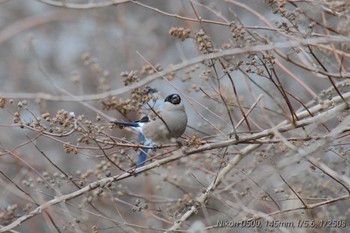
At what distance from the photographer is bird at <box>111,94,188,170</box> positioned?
4.48m

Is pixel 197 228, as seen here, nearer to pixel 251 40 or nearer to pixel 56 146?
pixel 251 40

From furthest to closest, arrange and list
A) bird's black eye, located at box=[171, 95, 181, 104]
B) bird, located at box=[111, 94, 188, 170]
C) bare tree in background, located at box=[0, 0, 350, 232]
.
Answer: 1. bird's black eye, located at box=[171, 95, 181, 104]
2. bird, located at box=[111, 94, 188, 170]
3. bare tree in background, located at box=[0, 0, 350, 232]

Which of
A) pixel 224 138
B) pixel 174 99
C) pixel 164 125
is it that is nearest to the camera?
pixel 224 138

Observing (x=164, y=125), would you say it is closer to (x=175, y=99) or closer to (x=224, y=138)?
(x=175, y=99)

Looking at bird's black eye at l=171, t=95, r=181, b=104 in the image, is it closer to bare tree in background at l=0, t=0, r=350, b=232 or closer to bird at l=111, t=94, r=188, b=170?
bird at l=111, t=94, r=188, b=170

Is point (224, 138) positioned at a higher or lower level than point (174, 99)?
lower

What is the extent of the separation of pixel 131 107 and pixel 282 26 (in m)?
0.88

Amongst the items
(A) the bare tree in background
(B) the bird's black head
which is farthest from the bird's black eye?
(A) the bare tree in background

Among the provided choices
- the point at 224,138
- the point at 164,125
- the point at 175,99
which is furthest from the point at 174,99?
the point at 224,138

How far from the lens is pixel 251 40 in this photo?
3.39 metres

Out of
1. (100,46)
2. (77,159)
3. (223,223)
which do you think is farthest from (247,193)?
(100,46)

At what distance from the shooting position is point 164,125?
14.9 feet

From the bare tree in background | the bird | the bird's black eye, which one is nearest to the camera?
the bare tree in background

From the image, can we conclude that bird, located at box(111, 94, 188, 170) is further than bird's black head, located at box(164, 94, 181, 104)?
No
